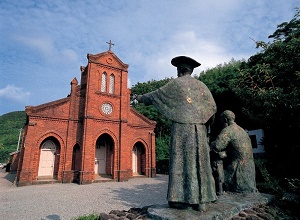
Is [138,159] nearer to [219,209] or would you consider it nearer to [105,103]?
[105,103]

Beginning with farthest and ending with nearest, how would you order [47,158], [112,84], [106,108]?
[112,84] < [106,108] < [47,158]

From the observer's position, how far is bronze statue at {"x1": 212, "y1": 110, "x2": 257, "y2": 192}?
418cm

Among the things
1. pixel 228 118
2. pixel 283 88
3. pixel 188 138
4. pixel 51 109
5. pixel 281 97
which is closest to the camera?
pixel 188 138

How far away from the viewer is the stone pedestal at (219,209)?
8.80 feet

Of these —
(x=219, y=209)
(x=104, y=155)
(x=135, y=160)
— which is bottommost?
(x=219, y=209)

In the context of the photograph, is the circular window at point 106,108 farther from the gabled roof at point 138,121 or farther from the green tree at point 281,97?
the green tree at point 281,97

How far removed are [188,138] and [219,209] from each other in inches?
44.4

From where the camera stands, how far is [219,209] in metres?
3.00

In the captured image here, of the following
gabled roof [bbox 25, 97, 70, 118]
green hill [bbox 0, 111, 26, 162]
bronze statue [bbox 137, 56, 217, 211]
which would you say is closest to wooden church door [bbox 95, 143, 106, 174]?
gabled roof [bbox 25, 97, 70, 118]

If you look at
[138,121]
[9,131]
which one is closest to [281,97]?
[138,121]

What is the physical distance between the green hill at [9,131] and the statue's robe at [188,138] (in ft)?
148

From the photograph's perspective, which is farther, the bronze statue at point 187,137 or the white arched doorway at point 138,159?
the white arched doorway at point 138,159

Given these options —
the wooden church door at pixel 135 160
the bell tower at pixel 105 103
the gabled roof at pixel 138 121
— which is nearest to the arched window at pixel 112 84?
the bell tower at pixel 105 103

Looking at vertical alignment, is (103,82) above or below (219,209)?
above
